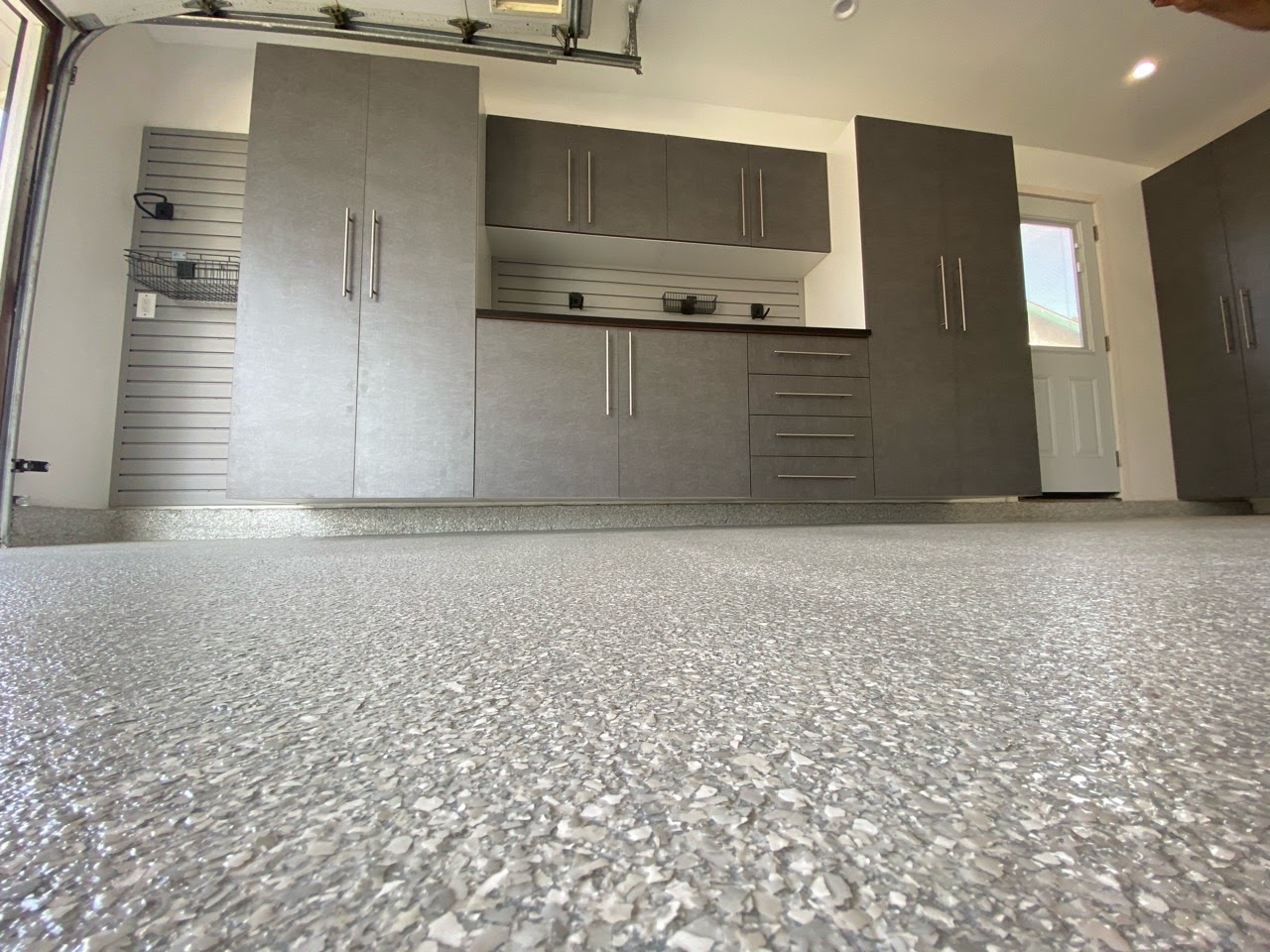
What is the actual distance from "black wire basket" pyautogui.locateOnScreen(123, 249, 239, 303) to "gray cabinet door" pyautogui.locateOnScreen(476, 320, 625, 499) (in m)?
1.49

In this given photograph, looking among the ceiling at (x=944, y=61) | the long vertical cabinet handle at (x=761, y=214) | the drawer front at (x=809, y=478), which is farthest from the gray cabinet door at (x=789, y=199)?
the drawer front at (x=809, y=478)

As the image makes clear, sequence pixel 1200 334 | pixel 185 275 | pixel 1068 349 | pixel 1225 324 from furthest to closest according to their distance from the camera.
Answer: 1. pixel 1068 349
2. pixel 1200 334
3. pixel 1225 324
4. pixel 185 275

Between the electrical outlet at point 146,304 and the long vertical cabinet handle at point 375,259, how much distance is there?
4.30 feet

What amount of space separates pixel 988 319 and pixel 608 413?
2.34m

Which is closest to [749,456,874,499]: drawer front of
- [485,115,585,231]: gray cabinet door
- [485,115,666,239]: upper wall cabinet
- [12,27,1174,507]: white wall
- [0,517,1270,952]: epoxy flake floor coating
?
[12,27,1174,507]: white wall

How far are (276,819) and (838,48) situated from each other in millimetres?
4298

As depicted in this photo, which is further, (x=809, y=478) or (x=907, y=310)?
(x=907, y=310)

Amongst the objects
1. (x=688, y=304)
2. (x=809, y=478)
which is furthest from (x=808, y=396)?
(x=688, y=304)

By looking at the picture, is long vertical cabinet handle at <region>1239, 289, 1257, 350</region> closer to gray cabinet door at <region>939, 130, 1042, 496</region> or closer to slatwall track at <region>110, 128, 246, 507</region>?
gray cabinet door at <region>939, 130, 1042, 496</region>

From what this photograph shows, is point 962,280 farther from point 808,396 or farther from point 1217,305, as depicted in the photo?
point 1217,305

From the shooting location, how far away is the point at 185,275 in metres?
2.91

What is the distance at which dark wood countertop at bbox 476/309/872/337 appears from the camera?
2750 mm

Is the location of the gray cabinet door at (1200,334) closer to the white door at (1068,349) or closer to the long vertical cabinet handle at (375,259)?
the white door at (1068,349)

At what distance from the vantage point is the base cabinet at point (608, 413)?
8.86 ft
